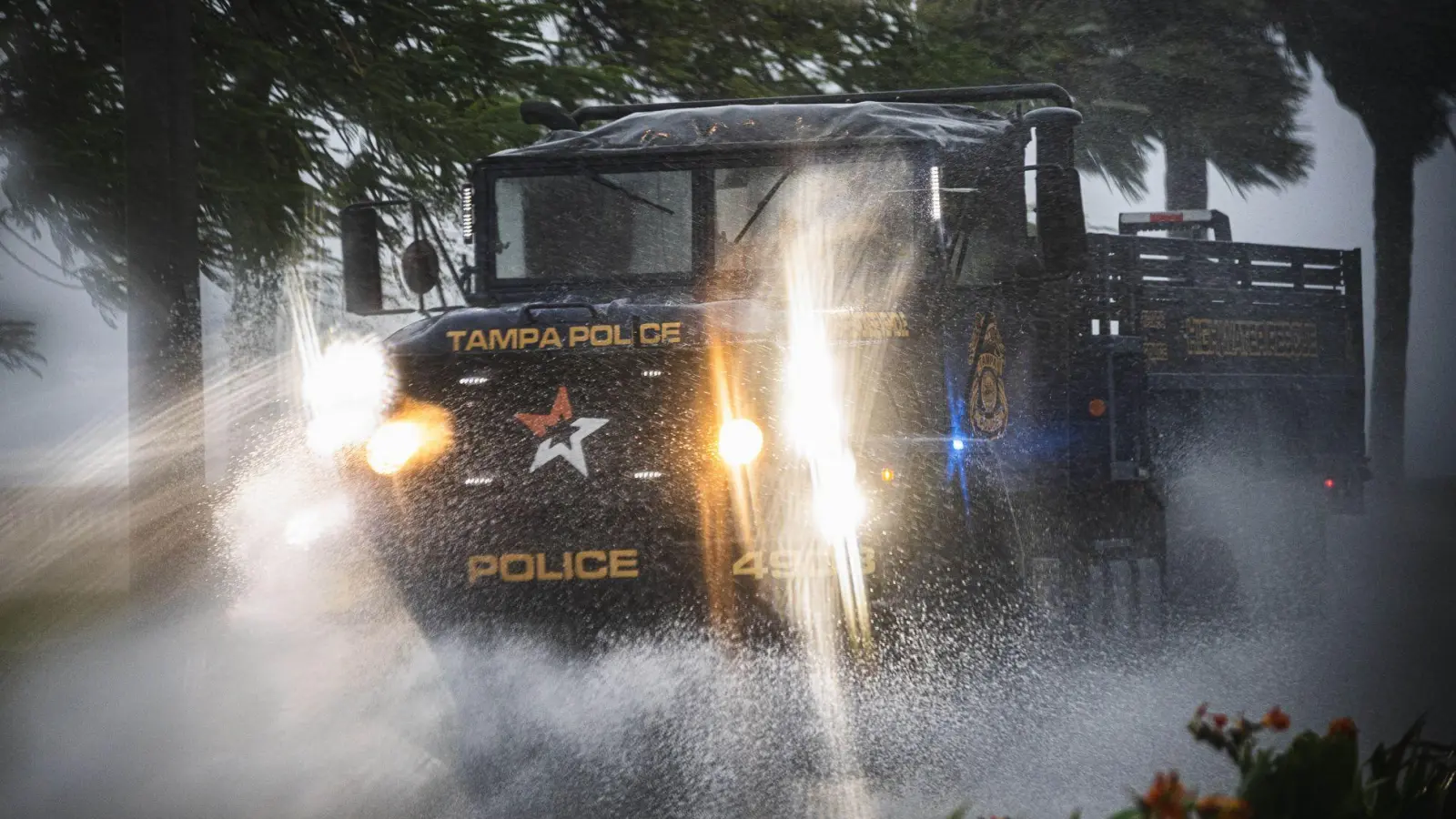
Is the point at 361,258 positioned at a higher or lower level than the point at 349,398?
higher

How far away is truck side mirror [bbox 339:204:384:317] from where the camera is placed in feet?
26.2

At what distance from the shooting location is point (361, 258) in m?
8.00

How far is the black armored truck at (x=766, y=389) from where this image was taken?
6.25 metres

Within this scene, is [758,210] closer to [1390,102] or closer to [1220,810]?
[1220,810]

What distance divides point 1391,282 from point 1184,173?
191 inches

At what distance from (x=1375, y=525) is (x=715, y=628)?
465 inches

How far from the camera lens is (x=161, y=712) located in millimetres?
7809

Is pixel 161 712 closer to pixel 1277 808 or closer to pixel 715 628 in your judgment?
pixel 715 628

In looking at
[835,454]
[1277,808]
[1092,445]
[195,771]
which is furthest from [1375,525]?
[1277,808]

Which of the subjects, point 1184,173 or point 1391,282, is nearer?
point 1184,173

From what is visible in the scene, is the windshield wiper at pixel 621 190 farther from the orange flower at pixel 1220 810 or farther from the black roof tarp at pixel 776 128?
the orange flower at pixel 1220 810

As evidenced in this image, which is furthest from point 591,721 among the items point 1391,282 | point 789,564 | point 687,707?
point 1391,282

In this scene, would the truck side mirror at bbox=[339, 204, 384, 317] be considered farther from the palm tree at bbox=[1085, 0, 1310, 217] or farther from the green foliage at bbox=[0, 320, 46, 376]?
the palm tree at bbox=[1085, 0, 1310, 217]

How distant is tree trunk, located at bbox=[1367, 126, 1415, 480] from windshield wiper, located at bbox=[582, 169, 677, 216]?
607 inches
